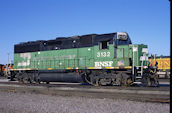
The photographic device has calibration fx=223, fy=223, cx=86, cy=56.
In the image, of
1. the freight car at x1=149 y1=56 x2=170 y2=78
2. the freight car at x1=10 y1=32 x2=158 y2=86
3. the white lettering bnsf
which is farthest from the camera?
the freight car at x1=149 y1=56 x2=170 y2=78

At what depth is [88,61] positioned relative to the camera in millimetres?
16781

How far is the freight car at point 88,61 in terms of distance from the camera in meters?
15.0

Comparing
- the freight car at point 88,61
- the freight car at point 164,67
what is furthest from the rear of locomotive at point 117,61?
the freight car at point 164,67

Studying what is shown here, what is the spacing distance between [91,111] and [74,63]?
32.9 feet

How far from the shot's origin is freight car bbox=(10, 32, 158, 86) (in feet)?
49.2

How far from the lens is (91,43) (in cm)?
1675

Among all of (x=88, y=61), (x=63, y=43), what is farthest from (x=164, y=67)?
(x=63, y=43)

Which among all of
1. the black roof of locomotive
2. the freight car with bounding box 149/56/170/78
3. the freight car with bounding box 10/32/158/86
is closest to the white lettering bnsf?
the freight car with bounding box 10/32/158/86


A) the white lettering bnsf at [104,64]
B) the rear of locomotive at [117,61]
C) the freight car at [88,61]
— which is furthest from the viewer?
the white lettering bnsf at [104,64]

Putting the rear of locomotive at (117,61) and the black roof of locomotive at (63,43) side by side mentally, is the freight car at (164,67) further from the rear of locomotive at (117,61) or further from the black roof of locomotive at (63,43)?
the black roof of locomotive at (63,43)

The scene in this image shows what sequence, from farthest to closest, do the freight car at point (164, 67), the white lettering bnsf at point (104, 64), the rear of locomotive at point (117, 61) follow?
the freight car at point (164, 67), the white lettering bnsf at point (104, 64), the rear of locomotive at point (117, 61)

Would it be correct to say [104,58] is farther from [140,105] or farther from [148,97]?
[140,105]

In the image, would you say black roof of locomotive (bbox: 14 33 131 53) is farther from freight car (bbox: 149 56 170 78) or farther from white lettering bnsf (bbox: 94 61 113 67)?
freight car (bbox: 149 56 170 78)

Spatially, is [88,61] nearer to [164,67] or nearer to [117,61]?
[117,61]
